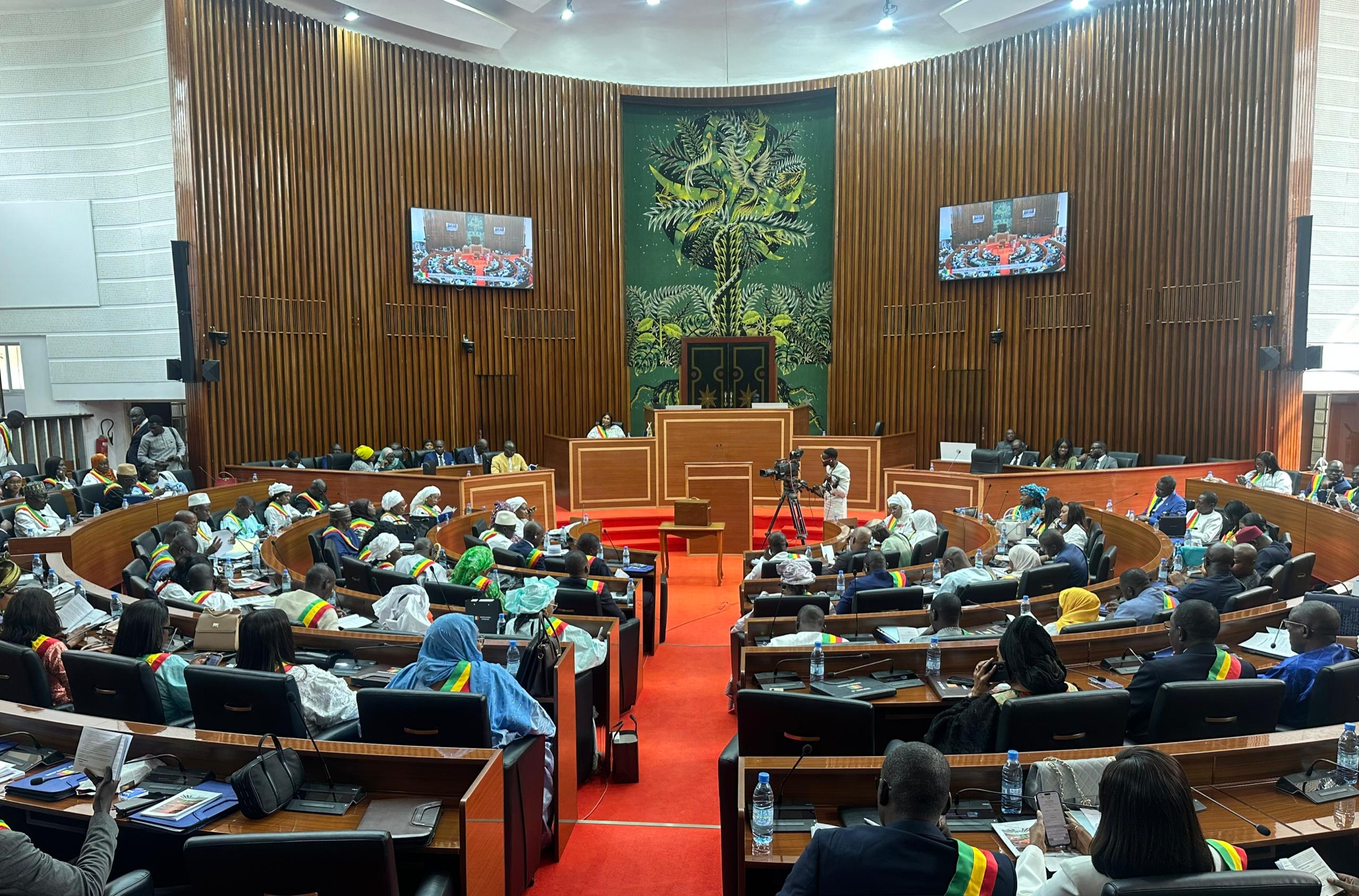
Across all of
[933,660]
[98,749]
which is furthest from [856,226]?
[98,749]

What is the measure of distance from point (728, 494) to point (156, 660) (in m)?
7.79

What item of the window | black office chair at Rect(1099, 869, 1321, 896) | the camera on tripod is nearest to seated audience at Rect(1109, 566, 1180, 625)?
black office chair at Rect(1099, 869, 1321, 896)

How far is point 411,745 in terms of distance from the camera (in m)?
3.23

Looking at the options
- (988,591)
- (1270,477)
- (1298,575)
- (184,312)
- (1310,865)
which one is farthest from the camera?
(184,312)

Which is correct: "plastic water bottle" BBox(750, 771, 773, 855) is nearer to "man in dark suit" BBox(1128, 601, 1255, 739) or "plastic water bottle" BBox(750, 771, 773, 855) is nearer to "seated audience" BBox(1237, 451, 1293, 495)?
"man in dark suit" BBox(1128, 601, 1255, 739)

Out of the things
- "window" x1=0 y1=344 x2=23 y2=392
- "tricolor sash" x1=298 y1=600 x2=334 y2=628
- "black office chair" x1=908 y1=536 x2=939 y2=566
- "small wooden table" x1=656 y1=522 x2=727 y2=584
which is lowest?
"small wooden table" x1=656 y1=522 x2=727 y2=584

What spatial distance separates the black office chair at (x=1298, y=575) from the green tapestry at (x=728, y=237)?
10250mm

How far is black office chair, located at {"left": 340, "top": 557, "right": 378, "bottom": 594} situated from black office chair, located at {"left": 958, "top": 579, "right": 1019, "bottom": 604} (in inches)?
167

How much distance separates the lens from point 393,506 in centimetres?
1002

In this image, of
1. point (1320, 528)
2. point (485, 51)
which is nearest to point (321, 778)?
point (1320, 528)

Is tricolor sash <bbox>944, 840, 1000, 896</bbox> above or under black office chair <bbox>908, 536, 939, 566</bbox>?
above

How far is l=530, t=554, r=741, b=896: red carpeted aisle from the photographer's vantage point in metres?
3.88

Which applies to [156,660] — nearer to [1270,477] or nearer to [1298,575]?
[1298,575]

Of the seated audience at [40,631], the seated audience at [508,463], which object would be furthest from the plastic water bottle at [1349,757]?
the seated audience at [508,463]
